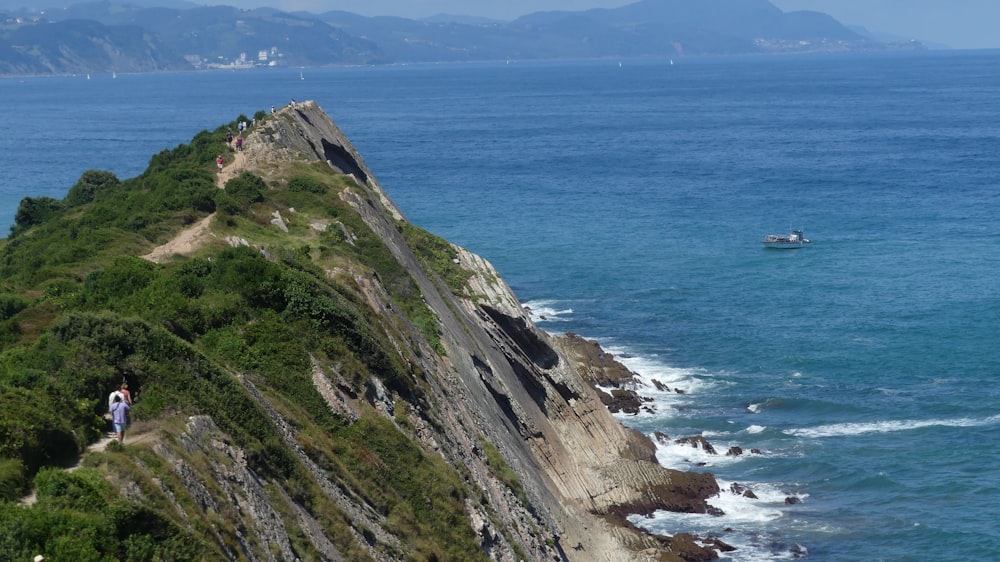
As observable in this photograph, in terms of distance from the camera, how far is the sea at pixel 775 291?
51.7 metres

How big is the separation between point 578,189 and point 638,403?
6845 cm

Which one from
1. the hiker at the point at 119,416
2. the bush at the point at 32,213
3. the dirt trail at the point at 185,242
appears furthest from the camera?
the bush at the point at 32,213

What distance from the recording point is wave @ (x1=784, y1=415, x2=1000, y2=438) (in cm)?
5922

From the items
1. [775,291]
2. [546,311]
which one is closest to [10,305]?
[546,311]

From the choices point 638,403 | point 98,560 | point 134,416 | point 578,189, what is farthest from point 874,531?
point 578,189

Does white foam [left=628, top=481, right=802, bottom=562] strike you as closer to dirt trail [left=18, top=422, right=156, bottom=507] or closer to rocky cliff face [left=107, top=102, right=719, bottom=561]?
rocky cliff face [left=107, top=102, right=719, bottom=561]

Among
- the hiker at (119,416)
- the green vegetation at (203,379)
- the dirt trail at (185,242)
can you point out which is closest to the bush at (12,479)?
the green vegetation at (203,379)

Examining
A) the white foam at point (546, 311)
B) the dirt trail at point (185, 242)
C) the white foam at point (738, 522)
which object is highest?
the dirt trail at point (185, 242)

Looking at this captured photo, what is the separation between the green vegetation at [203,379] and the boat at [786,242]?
5933 cm

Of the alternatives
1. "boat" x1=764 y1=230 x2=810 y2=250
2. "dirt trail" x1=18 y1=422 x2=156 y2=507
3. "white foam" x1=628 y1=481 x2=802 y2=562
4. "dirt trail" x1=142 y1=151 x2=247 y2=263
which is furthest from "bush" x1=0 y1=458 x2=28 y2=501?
"boat" x1=764 y1=230 x2=810 y2=250

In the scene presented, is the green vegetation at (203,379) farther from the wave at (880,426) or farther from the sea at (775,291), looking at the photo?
the wave at (880,426)

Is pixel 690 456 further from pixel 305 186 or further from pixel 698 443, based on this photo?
pixel 305 186

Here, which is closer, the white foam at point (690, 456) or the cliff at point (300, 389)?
the cliff at point (300, 389)

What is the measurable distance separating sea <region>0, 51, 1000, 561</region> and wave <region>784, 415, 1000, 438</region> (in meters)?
0.16
